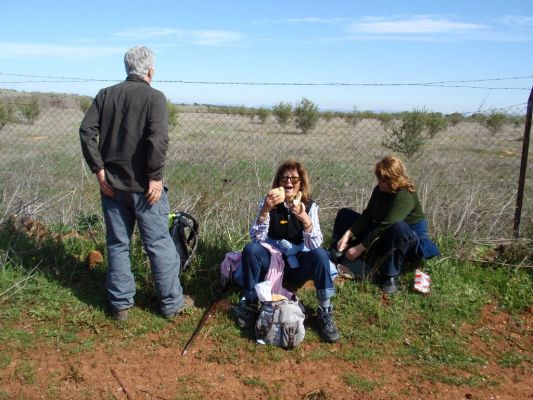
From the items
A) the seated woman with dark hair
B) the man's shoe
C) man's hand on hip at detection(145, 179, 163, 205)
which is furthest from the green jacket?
man's hand on hip at detection(145, 179, 163, 205)

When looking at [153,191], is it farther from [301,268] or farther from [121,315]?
[301,268]

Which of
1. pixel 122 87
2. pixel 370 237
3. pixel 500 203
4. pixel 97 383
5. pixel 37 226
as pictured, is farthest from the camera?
pixel 500 203

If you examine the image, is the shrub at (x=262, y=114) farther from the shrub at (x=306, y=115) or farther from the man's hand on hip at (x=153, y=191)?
the man's hand on hip at (x=153, y=191)

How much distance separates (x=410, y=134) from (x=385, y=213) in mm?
11565

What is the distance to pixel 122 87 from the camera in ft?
9.89

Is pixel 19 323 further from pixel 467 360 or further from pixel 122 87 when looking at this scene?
pixel 467 360

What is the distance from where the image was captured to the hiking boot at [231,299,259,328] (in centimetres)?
334

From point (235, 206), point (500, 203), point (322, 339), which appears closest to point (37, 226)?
point (235, 206)

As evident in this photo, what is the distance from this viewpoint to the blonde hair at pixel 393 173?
12.5 feet

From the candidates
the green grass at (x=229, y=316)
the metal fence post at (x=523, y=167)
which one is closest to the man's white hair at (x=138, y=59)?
the green grass at (x=229, y=316)

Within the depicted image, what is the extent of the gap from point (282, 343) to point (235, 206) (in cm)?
228

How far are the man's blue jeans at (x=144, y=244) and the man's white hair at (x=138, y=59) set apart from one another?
2.56 feet

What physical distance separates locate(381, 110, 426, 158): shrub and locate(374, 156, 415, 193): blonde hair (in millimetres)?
10637

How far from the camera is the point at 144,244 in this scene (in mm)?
3238
